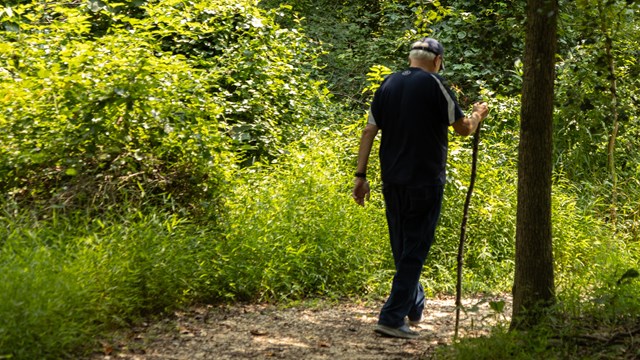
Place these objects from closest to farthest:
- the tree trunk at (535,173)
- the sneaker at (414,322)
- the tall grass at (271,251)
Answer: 1. the tree trunk at (535,173)
2. the tall grass at (271,251)
3. the sneaker at (414,322)

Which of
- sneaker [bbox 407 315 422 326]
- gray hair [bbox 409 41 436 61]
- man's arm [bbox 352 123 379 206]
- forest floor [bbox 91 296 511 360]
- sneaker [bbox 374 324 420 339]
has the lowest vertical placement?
forest floor [bbox 91 296 511 360]

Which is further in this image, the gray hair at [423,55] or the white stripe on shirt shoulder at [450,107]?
the gray hair at [423,55]

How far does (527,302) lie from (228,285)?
8.99 feet

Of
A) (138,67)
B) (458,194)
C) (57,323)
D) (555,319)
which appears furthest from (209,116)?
(555,319)

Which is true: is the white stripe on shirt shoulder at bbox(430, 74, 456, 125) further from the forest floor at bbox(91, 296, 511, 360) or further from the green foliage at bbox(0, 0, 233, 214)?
the green foliage at bbox(0, 0, 233, 214)

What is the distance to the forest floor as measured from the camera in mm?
5906

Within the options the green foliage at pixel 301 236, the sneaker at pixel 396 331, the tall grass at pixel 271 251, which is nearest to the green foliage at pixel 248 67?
the tall grass at pixel 271 251

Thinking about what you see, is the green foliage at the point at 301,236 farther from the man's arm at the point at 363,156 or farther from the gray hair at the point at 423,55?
the gray hair at the point at 423,55

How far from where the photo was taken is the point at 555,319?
18.2ft

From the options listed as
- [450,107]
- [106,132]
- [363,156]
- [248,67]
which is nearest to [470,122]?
[450,107]

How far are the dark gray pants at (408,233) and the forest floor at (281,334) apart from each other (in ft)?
0.90

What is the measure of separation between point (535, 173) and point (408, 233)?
1.20m

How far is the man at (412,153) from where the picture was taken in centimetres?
634

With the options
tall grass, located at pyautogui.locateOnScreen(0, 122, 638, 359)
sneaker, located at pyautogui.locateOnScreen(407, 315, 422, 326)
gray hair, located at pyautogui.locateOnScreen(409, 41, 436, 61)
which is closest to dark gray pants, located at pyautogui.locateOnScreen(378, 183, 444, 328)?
sneaker, located at pyautogui.locateOnScreen(407, 315, 422, 326)
